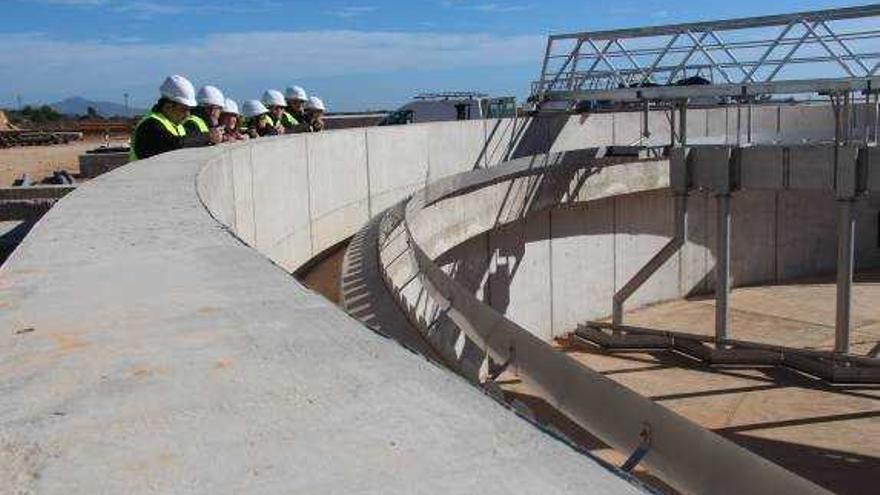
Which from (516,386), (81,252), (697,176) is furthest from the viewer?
(697,176)

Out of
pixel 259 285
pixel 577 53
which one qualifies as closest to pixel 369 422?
pixel 259 285

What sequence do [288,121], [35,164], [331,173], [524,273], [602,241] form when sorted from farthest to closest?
[602,241]
[35,164]
[524,273]
[288,121]
[331,173]

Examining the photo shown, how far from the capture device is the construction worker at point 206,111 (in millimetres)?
9383

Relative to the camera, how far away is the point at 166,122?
8.29m

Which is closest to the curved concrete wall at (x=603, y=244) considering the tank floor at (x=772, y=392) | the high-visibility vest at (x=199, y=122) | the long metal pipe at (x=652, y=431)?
the tank floor at (x=772, y=392)

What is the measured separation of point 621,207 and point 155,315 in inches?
904

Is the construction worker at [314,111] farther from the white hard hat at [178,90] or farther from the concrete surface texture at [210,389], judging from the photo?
the concrete surface texture at [210,389]

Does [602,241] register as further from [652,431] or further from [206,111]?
[652,431]

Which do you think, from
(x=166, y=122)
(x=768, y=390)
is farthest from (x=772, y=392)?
(x=166, y=122)

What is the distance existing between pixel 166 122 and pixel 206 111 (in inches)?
70.3

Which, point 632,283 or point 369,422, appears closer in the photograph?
point 369,422

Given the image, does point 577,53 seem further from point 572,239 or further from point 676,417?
point 676,417

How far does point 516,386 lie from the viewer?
16.9 meters

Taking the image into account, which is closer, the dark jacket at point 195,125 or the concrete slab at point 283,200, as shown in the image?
the concrete slab at point 283,200
